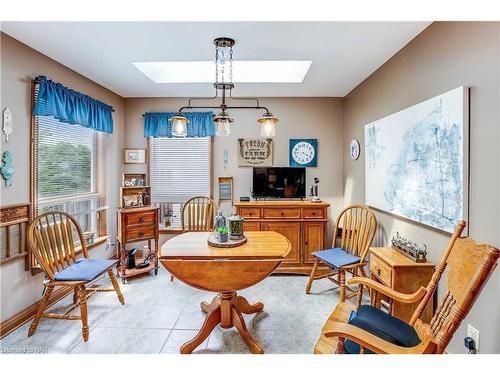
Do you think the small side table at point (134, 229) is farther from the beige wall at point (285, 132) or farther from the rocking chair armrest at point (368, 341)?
the rocking chair armrest at point (368, 341)

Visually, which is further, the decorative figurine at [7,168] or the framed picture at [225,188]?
the framed picture at [225,188]

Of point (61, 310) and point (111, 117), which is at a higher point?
point (111, 117)

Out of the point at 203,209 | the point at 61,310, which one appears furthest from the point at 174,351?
the point at 203,209

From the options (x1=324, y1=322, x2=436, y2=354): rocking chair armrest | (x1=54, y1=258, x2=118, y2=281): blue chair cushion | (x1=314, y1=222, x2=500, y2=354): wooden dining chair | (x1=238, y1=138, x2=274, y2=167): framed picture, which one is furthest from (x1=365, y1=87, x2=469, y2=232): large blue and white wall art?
(x1=54, y1=258, x2=118, y2=281): blue chair cushion

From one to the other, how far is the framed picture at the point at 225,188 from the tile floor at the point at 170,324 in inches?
56.6

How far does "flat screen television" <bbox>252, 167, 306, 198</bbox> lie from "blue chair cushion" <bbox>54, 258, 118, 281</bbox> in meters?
2.12

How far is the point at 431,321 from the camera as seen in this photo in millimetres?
1336

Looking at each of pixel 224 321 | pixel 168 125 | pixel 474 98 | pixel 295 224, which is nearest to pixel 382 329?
pixel 224 321

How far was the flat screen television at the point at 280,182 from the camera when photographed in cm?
383

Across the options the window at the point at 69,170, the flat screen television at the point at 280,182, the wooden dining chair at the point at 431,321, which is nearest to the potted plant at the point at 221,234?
the wooden dining chair at the point at 431,321

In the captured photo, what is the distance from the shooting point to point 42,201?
8.66 ft

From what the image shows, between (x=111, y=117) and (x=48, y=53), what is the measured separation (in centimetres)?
117

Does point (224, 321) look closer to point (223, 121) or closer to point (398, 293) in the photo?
point (398, 293)

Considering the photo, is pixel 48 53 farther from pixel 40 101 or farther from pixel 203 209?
pixel 203 209
